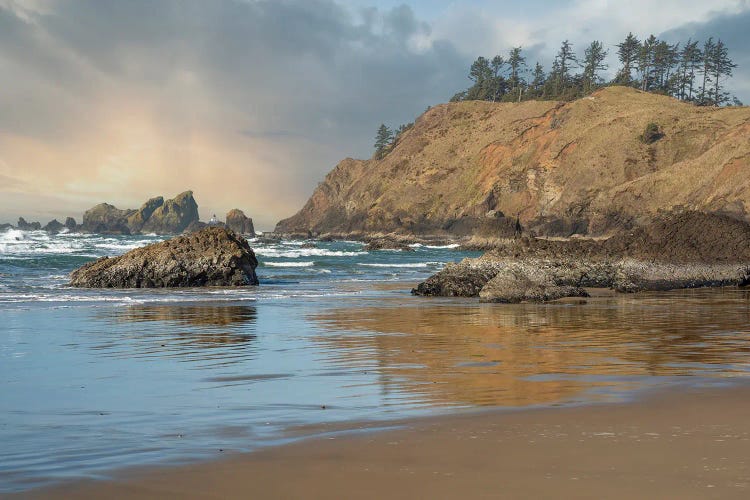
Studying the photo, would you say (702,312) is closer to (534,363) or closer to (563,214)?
(534,363)

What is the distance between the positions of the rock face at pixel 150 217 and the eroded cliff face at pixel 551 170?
53.7 meters

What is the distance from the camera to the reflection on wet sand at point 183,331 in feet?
31.0

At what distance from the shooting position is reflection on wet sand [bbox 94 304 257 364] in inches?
372

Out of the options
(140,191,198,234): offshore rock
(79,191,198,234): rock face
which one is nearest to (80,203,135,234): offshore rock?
(79,191,198,234): rock face

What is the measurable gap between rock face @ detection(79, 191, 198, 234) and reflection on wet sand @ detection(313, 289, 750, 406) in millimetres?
158296

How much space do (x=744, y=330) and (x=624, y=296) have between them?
266 inches

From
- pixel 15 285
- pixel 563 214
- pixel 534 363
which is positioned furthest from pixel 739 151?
pixel 534 363

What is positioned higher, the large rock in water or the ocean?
the large rock in water

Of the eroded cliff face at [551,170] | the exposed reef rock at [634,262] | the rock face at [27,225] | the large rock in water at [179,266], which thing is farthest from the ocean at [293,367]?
the rock face at [27,225]

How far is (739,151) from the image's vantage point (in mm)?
62250

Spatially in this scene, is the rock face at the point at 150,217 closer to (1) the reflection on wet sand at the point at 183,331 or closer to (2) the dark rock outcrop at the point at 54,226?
(2) the dark rock outcrop at the point at 54,226

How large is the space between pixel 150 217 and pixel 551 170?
10848cm

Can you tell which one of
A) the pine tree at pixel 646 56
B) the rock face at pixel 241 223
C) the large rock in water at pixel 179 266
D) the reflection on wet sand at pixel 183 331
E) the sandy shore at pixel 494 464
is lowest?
the reflection on wet sand at pixel 183 331

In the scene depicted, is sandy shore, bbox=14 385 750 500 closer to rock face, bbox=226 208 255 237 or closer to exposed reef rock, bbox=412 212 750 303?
exposed reef rock, bbox=412 212 750 303
